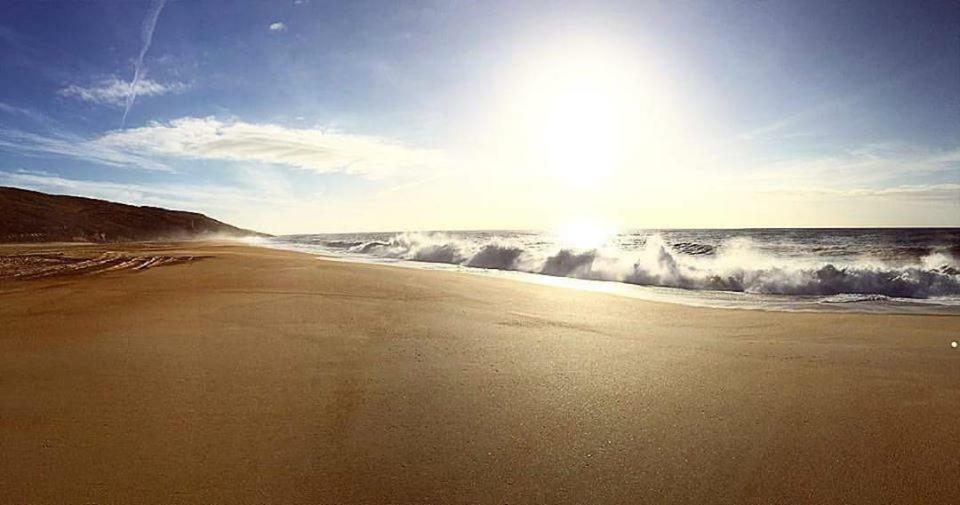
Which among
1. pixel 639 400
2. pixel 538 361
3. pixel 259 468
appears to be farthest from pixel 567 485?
pixel 538 361

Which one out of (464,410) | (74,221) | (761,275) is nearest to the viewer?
(464,410)

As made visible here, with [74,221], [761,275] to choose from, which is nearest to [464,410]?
[761,275]

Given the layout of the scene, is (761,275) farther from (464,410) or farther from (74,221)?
(74,221)

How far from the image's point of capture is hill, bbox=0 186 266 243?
137 feet

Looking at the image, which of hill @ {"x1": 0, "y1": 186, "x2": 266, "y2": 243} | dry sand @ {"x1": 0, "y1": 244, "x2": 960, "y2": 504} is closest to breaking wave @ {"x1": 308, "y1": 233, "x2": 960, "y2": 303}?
dry sand @ {"x1": 0, "y1": 244, "x2": 960, "y2": 504}

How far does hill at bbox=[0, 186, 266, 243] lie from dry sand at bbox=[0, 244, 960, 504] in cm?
4656

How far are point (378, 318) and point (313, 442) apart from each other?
3.18m

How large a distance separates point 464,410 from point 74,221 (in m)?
61.2

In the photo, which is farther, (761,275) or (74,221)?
(74,221)

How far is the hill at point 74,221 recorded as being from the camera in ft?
137

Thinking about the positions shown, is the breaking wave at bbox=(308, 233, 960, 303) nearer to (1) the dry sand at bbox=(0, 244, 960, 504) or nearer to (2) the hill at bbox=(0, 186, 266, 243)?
(1) the dry sand at bbox=(0, 244, 960, 504)

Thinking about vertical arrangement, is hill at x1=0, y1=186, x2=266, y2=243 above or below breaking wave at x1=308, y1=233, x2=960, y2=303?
above

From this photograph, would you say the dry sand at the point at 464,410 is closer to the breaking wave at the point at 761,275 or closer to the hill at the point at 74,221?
the breaking wave at the point at 761,275

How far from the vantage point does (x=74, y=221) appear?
47.9 m
